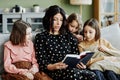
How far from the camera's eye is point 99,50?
2.34 m

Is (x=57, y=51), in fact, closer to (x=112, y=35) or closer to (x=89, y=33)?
(x=89, y=33)

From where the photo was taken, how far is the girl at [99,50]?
2.15 metres

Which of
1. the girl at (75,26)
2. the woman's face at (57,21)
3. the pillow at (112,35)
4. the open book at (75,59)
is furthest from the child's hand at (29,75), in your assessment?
the pillow at (112,35)

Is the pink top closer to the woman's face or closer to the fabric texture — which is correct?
the woman's face

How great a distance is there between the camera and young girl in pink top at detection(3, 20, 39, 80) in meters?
2.06

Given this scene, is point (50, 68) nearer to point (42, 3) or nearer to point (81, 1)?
point (81, 1)

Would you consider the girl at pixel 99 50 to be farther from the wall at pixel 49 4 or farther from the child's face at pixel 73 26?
the wall at pixel 49 4

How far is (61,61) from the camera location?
7.22 ft

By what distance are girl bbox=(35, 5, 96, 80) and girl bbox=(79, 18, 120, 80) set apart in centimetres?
12

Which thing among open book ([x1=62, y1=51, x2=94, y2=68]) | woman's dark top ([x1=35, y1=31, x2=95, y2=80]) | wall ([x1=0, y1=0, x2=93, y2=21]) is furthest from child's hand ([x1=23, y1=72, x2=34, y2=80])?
wall ([x1=0, y1=0, x2=93, y2=21])

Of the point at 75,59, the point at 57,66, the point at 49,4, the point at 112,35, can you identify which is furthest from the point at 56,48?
the point at 49,4

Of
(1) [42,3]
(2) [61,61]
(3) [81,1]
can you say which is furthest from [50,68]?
(1) [42,3]

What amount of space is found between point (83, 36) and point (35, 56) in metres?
0.53

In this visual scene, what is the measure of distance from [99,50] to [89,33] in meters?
0.18
